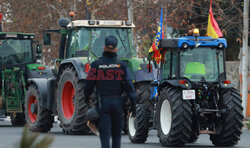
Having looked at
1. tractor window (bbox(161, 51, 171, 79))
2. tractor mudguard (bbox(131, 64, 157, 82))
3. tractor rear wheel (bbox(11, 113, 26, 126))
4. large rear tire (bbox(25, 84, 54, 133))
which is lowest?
tractor rear wheel (bbox(11, 113, 26, 126))

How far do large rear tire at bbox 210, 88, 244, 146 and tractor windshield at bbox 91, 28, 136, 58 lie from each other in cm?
471

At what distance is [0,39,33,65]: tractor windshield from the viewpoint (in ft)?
73.7

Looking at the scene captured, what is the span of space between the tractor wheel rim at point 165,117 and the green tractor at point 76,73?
7.00 feet

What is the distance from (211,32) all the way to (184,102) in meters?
3.33

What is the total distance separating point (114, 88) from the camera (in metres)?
9.16

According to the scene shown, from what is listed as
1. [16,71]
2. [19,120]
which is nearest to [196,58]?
[16,71]

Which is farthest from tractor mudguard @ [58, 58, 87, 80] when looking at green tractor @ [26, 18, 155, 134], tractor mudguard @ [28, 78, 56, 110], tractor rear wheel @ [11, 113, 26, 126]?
tractor rear wheel @ [11, 113, 26, 126]

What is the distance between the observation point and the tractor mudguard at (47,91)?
18242 mm

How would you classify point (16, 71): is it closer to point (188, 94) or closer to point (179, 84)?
point (179, 84)

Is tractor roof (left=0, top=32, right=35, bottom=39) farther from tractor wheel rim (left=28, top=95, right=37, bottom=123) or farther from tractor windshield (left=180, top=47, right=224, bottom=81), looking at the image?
tractor windshield (left=180, top=47, right=224, bottom=81)

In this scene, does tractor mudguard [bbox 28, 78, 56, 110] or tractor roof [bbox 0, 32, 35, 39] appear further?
tractor roof [bbox 0, 32, 35, 39]

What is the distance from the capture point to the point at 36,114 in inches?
757

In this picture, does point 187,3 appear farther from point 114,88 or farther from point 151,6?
point 114,88

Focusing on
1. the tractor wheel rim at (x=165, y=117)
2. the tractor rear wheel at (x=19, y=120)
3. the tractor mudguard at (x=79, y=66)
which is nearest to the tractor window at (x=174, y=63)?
the tractor wheel rim at (x=165, y=117)
